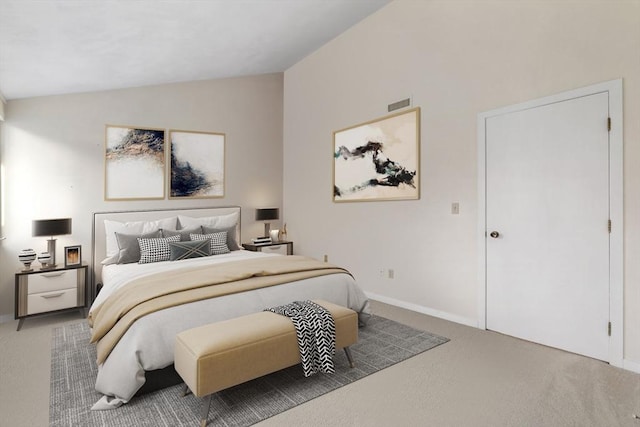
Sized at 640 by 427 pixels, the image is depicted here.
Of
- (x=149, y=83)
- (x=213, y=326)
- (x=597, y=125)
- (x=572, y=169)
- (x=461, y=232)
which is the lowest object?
(x=213, y=326)

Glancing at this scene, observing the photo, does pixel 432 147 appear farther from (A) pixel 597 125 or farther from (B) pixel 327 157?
(B) pixel 327 157

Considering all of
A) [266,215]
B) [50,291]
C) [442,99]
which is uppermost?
[442,99]

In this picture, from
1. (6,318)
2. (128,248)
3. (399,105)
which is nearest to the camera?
(6,318)

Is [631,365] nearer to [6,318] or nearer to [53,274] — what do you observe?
[53,274]

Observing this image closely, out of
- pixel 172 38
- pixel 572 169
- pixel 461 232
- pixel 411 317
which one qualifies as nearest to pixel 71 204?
pixel 172 38

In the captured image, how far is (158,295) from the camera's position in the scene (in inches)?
98.0

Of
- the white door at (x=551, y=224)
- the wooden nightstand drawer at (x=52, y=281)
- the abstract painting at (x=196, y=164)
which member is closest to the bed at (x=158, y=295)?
the wooden nightstand drawer at (x=52, y=281)

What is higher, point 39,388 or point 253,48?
point 253,48

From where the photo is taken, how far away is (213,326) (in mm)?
2246

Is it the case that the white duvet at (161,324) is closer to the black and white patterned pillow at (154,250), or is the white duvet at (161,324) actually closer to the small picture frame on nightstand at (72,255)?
the black and white patterned pillow at (154,250)

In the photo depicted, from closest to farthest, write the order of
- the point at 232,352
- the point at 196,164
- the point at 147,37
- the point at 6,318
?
the point at 232,352, the point at 147,37, the point at 6,318, the point at 196,164

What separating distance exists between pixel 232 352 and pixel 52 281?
2969mm

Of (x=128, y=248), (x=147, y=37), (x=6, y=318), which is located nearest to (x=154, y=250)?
(x=128, y=248)

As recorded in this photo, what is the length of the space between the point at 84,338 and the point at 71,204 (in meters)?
1.81
